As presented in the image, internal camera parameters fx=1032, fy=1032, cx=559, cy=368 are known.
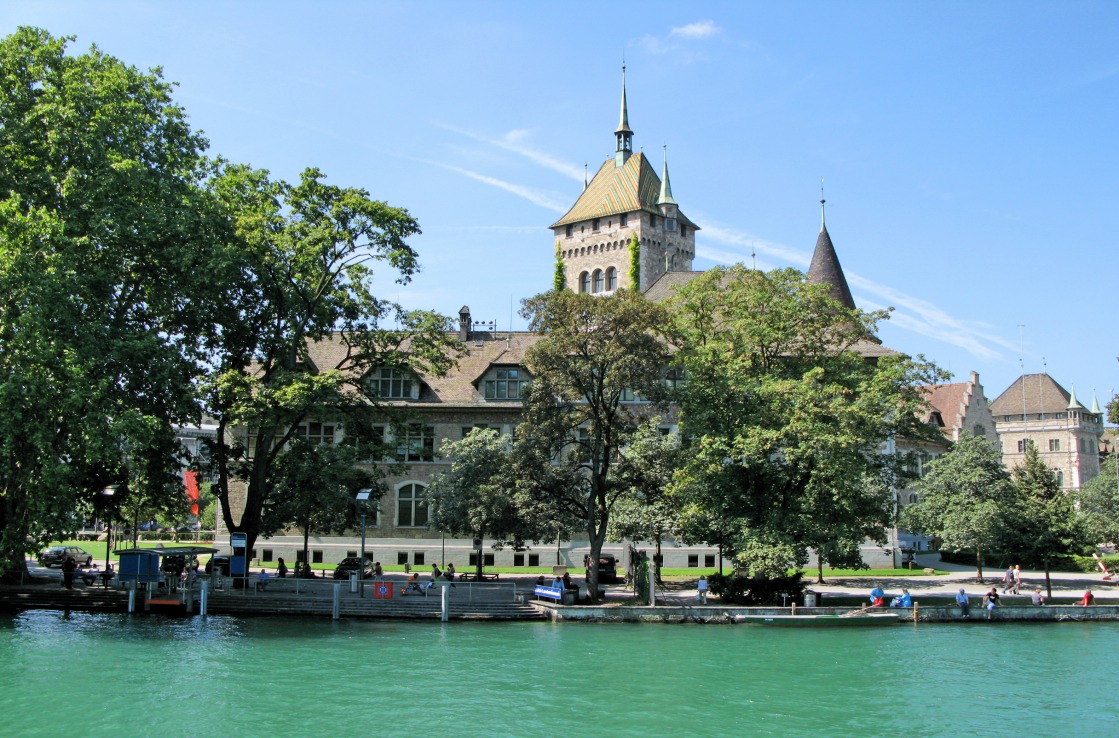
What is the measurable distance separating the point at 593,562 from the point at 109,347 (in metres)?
19.7

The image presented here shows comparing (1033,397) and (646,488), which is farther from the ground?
(1033,397)

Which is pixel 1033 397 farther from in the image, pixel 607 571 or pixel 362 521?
pixel 362 521

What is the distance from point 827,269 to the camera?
2968 inches

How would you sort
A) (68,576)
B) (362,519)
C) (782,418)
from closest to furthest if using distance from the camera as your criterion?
(782,418) → (362,519) → (68,576)

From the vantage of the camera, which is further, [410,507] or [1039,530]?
[410,507]

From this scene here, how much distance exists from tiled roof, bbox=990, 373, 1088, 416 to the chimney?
248ft

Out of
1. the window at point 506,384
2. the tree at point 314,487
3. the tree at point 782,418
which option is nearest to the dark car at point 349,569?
the tree at point 314,487

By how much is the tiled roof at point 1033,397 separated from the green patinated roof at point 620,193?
4535cm

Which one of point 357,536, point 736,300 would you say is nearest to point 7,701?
point 736,300

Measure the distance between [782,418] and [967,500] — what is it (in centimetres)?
1946

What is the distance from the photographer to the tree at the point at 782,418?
125 feet

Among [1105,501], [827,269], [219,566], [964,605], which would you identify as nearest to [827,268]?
[827,269]

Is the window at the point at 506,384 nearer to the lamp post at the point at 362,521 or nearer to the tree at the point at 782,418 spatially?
the lamp post at the point at 362,521

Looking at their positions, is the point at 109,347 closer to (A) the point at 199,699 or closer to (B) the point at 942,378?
(A) the point at 199,699
